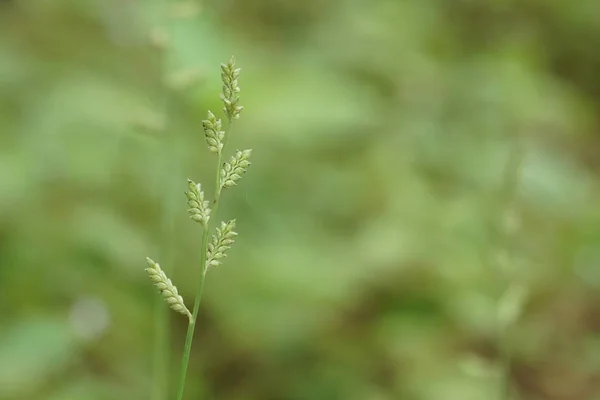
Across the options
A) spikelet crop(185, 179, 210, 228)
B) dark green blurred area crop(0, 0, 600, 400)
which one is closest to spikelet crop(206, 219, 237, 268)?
spikelet crop(185, 179, 210, 228)

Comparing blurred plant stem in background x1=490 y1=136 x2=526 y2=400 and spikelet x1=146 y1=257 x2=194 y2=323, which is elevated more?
blurred plant stem in background x1=490 y1=136 x2=526 y2=400

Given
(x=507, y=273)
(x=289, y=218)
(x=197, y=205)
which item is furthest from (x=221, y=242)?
(x=289, y=218)

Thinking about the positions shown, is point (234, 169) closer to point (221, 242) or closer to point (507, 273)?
point (221, 242)

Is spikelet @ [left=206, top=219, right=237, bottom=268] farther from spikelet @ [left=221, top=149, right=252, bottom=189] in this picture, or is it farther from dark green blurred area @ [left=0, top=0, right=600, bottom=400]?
dark green blurred area @ [left=0, top=0, right=600, bottom=400]

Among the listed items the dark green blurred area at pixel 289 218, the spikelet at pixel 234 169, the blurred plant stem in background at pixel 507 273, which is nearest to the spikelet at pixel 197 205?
the spikelet at pixel 234 169

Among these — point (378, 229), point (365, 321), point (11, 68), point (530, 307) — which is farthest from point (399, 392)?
point (11, 68)
